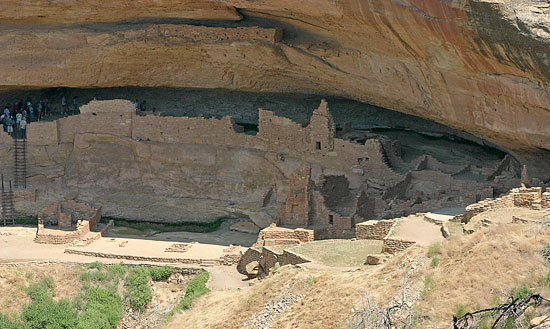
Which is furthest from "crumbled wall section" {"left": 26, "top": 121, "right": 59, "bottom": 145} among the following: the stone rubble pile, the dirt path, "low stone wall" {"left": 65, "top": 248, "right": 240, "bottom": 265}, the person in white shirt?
the stone rubble pile

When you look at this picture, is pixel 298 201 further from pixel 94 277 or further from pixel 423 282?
pixel 423 282

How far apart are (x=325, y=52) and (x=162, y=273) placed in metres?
6.77

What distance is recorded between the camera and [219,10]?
84.4ft

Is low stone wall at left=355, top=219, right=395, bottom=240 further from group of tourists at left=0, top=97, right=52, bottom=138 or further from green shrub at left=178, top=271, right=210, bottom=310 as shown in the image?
group of tourists at left=0, top=97, right=52, bottom=138

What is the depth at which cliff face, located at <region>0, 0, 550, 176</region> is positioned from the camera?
808 inches

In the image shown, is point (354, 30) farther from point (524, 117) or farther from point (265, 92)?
point (265, 92)

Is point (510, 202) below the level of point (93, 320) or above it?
above

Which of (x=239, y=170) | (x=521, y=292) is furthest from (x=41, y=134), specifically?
(x=521, y=292)

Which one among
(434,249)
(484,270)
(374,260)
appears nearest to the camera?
(484,270)

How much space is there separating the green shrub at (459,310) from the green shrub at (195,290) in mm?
8134

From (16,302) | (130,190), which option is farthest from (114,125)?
(16,302)

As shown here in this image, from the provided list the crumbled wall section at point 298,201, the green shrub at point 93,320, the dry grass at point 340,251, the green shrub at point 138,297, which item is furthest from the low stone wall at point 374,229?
the green shrub at point 93,320

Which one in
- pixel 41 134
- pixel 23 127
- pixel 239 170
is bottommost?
pixel 239 170

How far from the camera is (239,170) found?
1118 inches
